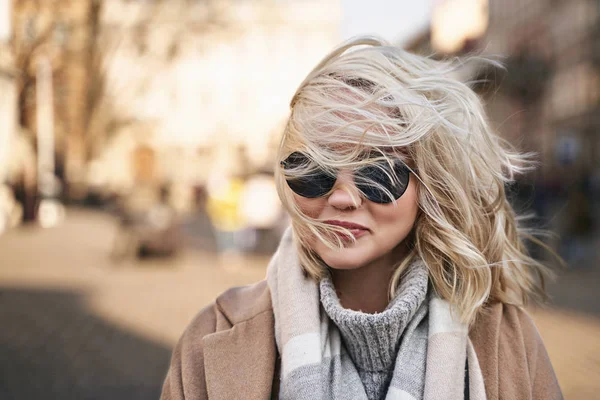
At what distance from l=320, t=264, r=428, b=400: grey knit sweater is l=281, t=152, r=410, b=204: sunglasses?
0.25 meters

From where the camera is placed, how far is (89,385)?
4.67 meters

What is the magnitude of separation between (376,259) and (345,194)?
280mm

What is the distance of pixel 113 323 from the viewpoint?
6.57 meters

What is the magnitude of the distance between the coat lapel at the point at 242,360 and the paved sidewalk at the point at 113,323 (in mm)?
3098

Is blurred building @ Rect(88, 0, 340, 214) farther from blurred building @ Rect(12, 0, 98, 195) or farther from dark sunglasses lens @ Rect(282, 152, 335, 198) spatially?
dark sunglasses lens @ Rect(282, 152, 335, 198)

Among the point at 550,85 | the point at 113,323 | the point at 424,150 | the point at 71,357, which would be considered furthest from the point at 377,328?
the point at 550,85

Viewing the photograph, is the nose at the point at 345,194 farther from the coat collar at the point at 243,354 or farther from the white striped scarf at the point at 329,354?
the coat collar at the point at 243,354

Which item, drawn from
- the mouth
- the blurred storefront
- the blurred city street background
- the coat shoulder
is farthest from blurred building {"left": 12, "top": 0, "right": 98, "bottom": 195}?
the mouth

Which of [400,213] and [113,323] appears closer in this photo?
[400,213]

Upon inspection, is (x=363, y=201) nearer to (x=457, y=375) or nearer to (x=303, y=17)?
(x=457, y=375)

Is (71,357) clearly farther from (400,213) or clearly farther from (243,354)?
(400,213)

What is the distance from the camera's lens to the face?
1622 millimetres

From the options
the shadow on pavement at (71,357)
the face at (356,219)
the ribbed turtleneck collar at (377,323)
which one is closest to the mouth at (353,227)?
the face at (356,219)

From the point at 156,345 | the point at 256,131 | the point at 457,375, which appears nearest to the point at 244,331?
the point at 457,375
